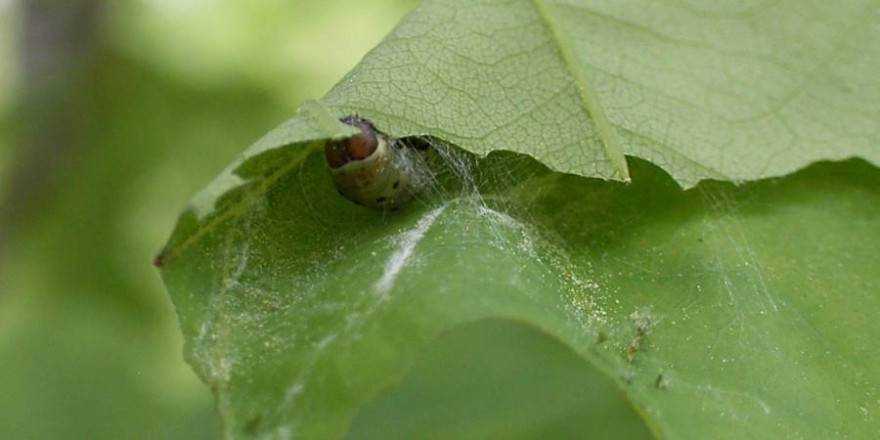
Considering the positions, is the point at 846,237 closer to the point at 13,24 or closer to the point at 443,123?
the point at 443,123

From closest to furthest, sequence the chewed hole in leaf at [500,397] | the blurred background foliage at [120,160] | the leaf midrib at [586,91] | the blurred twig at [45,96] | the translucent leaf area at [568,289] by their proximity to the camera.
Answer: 1. the translucent leaf area at [568,289]
2. the leaf midrib at [586,91]
3. the chewed hole in leaf at [500,397]
4. the blurred background foliage at [120,160]
5. the blurred twig at [45,96]

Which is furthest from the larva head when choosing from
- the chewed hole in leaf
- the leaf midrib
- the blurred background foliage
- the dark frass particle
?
the blurred background foliage

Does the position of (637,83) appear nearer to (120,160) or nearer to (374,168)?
(374,168)

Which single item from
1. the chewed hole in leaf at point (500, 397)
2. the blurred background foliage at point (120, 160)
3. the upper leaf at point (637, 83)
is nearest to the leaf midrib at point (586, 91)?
the upper leaf at point (637, 83)

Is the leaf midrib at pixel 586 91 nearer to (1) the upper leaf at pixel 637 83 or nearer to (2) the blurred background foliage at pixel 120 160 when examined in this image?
(1) the upper leaf at pixel 637 83

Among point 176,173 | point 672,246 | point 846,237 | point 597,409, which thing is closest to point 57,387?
point 176,173
